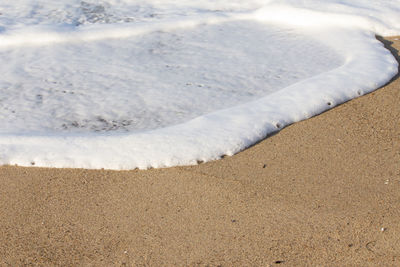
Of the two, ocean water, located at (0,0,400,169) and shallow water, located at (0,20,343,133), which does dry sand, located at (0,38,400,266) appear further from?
shallow water, located at (0,20,343,133)

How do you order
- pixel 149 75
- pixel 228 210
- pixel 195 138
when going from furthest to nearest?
pixel 149 75
pixel 195 138
pixel 228 210

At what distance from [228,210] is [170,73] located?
1.77 meters

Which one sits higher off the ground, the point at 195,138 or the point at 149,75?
the point at 195,138

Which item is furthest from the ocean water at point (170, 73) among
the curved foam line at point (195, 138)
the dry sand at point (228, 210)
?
the dry sand at point (228, 210)

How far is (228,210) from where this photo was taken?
2234 millimetres

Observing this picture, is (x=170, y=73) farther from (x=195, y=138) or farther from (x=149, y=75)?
(x=195, y=138)

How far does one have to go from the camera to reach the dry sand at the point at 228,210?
6.54ft

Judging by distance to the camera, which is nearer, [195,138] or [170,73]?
[195,138]

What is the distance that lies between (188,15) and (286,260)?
144 inches

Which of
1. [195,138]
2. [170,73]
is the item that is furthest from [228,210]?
[170,73]

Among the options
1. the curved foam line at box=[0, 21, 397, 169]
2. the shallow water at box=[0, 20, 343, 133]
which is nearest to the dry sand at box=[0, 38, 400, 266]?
the curved foam line at box=[0, 21, 397, 169]

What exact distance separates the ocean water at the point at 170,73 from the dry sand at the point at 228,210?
0.52ft

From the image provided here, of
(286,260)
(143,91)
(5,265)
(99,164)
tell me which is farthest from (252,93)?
(5,265)

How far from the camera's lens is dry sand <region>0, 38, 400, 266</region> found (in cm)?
199
